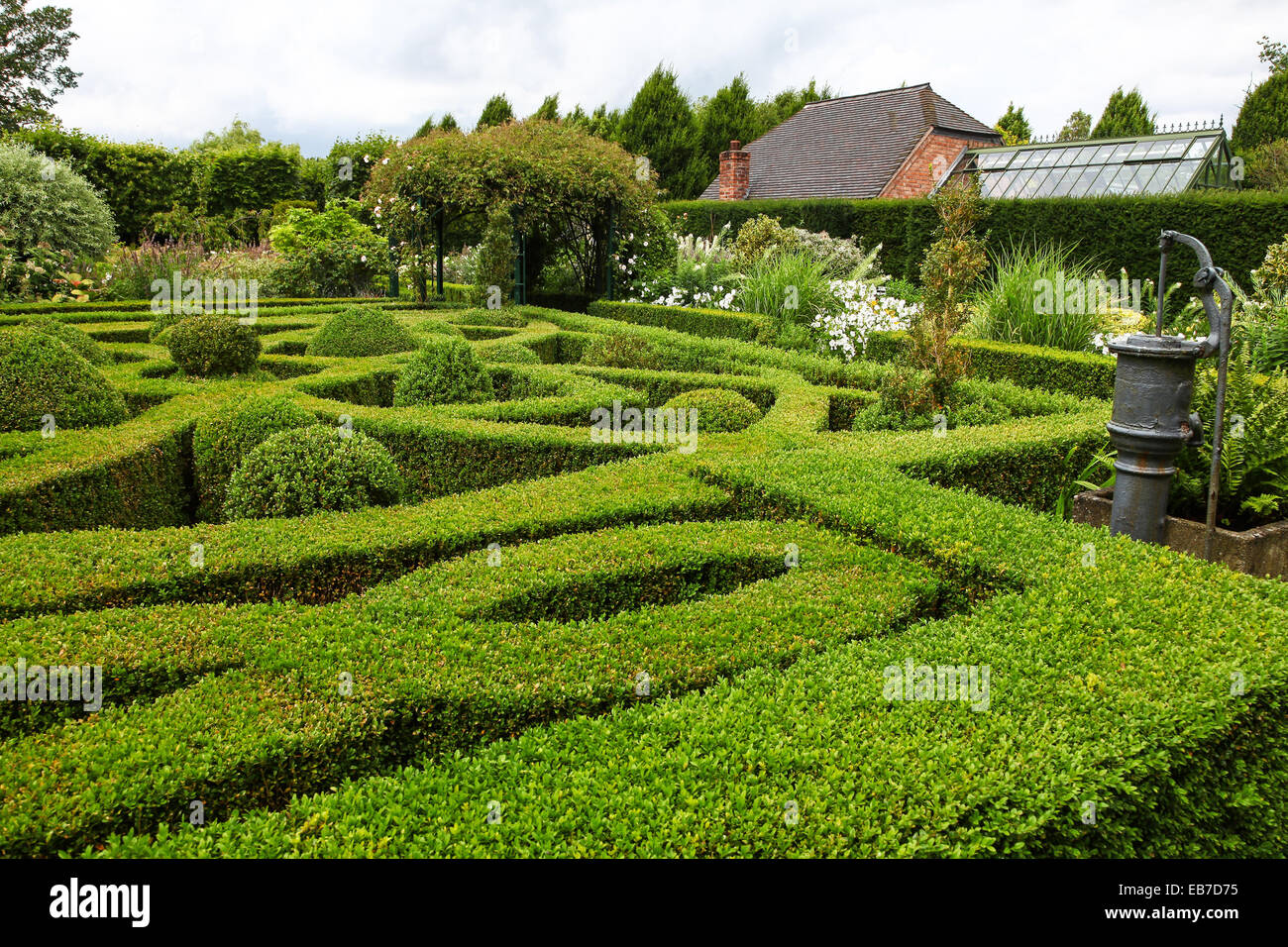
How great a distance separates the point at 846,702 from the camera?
2.89 meters

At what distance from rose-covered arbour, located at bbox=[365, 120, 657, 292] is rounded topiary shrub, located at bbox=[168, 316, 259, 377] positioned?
7.44 meters

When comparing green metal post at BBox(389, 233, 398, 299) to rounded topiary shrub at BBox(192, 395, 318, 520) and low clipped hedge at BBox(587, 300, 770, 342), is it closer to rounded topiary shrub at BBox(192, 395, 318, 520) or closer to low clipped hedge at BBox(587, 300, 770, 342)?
low clipped hedge at BBox(587, 300, 770, 342)

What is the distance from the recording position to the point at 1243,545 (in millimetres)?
4711

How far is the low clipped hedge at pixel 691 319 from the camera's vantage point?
11.9 m

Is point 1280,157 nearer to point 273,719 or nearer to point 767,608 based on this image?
point 767,608

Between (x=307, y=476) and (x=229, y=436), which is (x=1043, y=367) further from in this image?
(x=229, y=436)

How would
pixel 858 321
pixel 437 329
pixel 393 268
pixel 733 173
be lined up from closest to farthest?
pixel 858 321, pixel 437 329, pixel 393 268, pixel 733 173

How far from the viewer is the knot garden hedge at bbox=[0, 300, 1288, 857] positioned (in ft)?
7.86

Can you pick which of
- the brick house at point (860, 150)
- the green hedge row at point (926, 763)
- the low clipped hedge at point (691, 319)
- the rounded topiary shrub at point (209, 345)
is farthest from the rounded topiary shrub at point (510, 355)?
the brick house at point (860, 150)

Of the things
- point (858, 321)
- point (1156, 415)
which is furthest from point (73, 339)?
point (858, 321)

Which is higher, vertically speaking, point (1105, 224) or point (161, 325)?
point (1105, 224)

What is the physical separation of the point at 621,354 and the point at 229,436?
4.91 m

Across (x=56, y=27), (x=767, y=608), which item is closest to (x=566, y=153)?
(x=767, y=608)

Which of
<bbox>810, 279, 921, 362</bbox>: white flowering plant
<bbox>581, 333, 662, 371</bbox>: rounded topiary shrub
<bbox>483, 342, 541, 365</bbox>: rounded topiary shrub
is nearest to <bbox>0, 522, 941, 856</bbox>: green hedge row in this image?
<bbox>483, 342, 541, 365</bbox>: rounded topiary shrub
